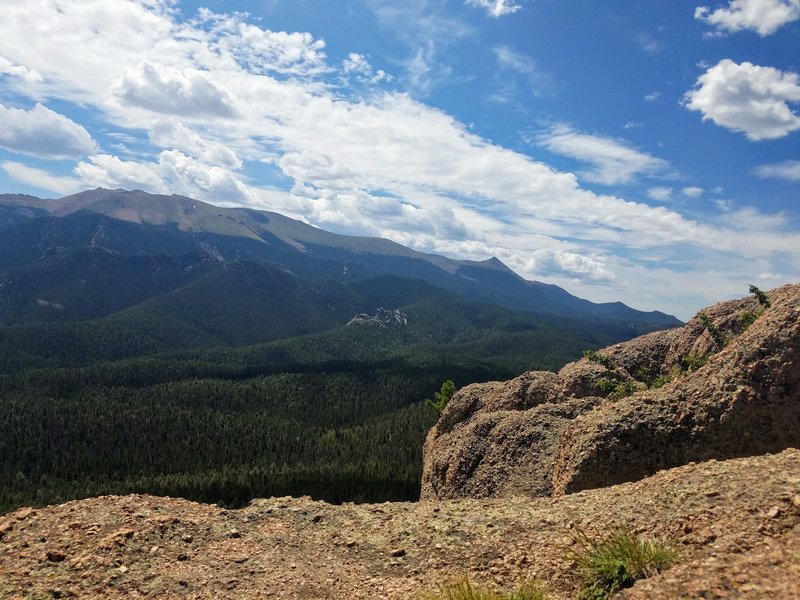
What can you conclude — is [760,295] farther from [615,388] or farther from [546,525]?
[546,525]

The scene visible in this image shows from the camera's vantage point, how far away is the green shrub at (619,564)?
10820 mm

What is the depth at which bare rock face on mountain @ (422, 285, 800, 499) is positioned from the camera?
63.3 ft

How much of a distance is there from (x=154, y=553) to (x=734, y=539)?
1875cm

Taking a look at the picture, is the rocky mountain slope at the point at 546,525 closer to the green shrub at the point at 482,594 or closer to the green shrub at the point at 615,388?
the green shrub at the point at 482,594

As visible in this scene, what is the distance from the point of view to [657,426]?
842 inches

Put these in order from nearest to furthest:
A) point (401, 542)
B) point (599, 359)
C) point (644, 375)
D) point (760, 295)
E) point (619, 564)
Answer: point (619, 564), point (401, 542), point (760, 295), point (644, 375), point (599, 359)

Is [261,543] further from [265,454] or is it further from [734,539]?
[265,454]

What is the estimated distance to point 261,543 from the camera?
61.5 ft

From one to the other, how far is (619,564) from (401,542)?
8527 mm

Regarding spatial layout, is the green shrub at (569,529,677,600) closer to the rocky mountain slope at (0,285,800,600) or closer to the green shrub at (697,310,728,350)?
the rocky mountain slope at (0,285,800,600)

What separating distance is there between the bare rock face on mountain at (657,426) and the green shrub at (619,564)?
1003 cm

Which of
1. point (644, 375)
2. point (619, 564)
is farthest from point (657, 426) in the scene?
point (644, 375)

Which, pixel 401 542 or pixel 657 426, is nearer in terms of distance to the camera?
pixel 401 542

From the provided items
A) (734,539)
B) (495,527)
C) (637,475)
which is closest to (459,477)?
(637,475)
